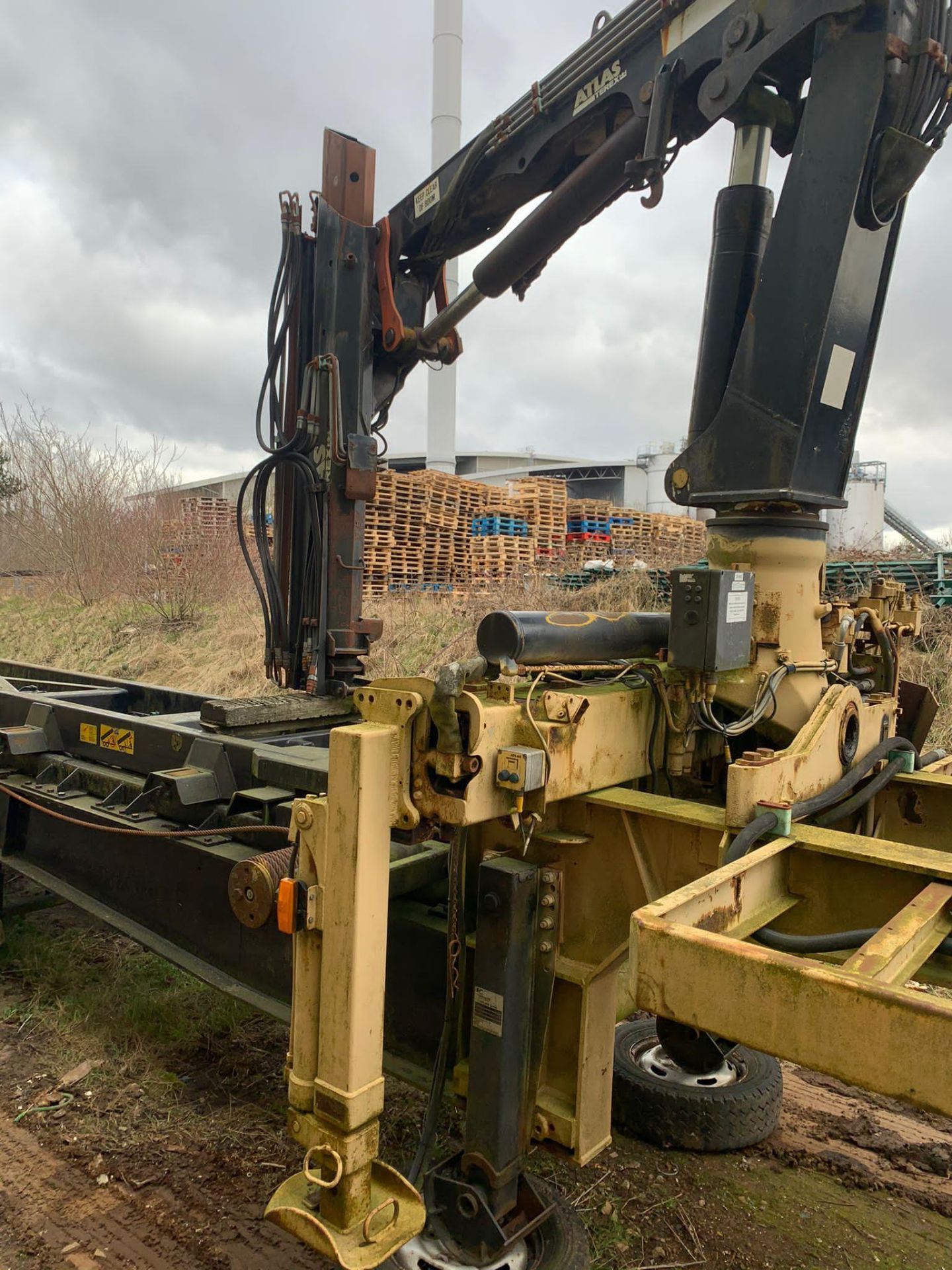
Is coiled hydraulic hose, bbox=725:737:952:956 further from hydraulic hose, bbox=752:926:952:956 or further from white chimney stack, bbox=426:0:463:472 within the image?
white chimney stack, bbox=426:0:463:472

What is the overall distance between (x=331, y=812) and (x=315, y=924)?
0.90 ft

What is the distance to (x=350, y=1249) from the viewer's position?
200 centimetres

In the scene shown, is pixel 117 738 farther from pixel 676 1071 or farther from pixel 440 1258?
pixel 676 1071

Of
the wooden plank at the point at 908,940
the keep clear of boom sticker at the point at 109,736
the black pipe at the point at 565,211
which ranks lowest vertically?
the keep clear of boom sticker at the point at 109,736

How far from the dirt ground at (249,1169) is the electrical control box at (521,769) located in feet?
4.83

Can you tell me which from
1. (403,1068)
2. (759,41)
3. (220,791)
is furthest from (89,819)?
(759,41)

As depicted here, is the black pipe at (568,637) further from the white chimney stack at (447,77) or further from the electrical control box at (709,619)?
the white chimney stack at (447,77)

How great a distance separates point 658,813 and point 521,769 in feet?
1.27

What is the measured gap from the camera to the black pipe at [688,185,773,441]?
2707 mm

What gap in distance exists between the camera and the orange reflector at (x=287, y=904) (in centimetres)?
215

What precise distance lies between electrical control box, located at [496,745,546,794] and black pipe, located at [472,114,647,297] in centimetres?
215

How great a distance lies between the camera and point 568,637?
231 centimetres

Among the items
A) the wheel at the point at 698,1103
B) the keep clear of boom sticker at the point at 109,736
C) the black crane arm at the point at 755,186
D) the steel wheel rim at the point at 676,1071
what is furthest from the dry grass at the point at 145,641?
the wheel at the point at 698,1103

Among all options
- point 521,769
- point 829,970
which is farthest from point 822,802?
point 829,970
